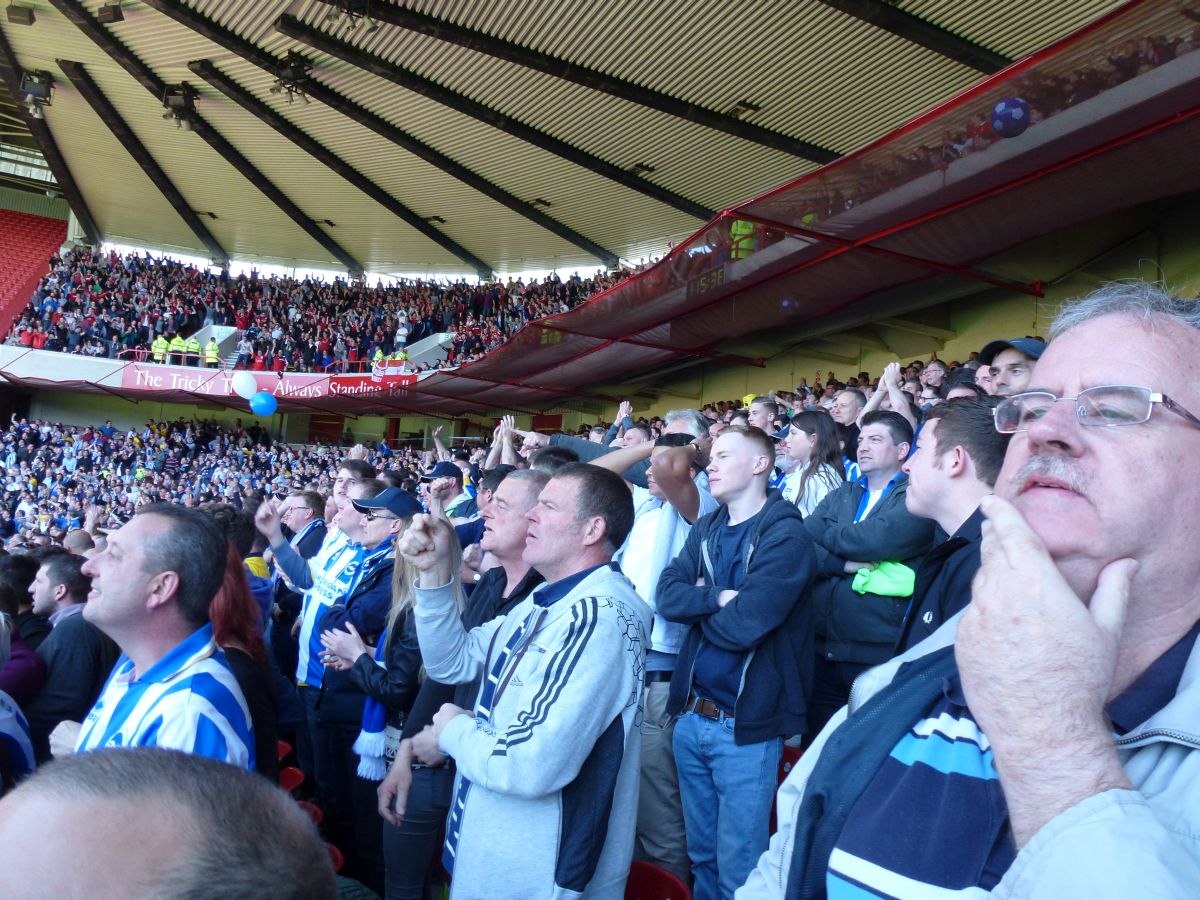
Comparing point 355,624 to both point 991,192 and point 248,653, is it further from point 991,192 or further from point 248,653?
point 991,192

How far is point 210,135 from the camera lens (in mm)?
18703

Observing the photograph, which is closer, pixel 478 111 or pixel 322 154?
pixel 478 111

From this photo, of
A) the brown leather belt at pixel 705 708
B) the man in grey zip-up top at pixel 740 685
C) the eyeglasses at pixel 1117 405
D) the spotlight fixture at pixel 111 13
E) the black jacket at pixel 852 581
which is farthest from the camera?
the spotlight fixture at pixel 111 13

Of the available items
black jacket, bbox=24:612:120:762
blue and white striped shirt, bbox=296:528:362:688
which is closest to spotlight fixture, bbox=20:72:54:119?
blue and white striped shirt, bbox=296:528:362:688

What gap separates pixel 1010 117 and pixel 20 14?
52.7ft

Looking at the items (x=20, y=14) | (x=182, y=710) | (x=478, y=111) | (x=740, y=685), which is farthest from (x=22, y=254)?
(x=740, y=685)

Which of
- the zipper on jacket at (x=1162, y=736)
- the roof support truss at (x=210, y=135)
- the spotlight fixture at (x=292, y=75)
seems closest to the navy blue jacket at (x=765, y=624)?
the zipper on jacket at (x=1162, y=736)

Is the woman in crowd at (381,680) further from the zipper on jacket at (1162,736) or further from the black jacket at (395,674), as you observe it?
the zipper on jacket at (1162,736)

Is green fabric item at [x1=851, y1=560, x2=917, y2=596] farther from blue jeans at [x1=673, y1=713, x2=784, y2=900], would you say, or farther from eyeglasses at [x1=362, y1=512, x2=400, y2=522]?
eyeglasses at [x1=362, y1=512, x2=400, y2=522]

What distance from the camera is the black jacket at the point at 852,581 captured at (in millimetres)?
2959

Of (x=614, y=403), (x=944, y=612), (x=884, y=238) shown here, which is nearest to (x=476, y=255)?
(x=614, y=403)

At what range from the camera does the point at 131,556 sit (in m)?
2.26

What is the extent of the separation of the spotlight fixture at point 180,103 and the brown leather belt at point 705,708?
18.0 meters

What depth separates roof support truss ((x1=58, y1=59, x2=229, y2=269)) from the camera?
1708 cm
